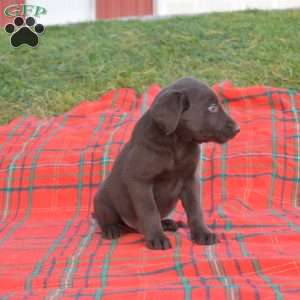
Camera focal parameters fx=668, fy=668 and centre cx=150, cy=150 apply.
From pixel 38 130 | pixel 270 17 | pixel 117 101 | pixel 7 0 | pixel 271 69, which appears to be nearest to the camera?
pixel 38 130

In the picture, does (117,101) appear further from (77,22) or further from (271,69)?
(77,22)

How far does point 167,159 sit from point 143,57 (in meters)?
4.17

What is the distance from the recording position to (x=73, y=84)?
7.12 meters

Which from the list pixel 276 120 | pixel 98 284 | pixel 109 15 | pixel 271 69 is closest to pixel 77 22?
pixel 109 15

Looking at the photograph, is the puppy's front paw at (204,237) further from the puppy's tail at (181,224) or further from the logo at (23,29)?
the logo at (23,29)

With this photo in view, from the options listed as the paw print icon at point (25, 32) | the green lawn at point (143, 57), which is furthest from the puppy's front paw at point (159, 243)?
the paw print icon at point (25, 32)

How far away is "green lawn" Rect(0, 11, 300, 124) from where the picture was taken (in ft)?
22.5

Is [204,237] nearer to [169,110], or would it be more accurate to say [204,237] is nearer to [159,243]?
[159,243]

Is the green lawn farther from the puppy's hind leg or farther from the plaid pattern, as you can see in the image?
the puppy's hind leg

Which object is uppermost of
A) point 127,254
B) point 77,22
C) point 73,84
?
point 77,22

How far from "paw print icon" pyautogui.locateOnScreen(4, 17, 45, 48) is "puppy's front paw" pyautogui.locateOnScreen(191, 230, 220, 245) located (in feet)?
15.1

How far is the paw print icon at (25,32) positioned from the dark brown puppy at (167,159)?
4297 millimetres

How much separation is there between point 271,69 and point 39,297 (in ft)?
15.8

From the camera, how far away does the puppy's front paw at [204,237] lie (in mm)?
3555
